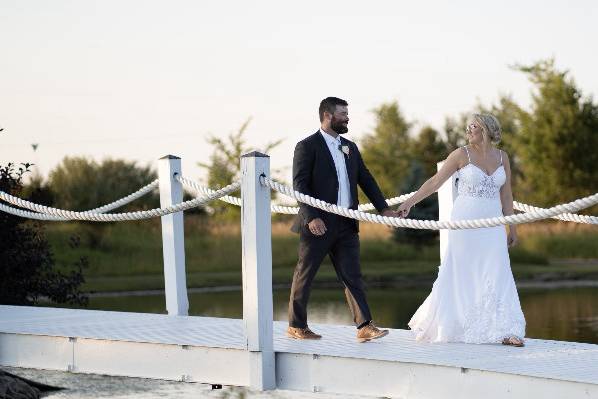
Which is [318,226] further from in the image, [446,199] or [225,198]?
[225,198]

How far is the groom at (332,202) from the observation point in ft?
27.8

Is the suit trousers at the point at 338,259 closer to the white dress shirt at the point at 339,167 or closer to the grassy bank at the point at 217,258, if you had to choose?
the white dress shirt at the point at 339,167

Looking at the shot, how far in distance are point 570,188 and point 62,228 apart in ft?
60.7

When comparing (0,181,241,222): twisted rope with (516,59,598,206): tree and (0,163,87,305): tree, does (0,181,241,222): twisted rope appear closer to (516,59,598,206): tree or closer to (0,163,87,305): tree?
(0,163,87,305): tree

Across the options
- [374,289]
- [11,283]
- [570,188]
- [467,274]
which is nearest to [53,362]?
[467,274]

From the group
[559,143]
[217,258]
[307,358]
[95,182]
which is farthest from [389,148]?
[307,358]

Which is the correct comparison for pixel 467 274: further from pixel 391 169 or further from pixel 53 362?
pixel 391 169

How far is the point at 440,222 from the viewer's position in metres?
7.82

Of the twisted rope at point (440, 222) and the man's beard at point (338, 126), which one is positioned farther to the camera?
the man's beard at point (338, 126)

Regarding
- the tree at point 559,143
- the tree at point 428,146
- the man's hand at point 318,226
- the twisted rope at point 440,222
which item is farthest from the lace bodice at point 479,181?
the tree at point 428,146

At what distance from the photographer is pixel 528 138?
43062 millimetres

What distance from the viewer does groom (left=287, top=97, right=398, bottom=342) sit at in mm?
8461

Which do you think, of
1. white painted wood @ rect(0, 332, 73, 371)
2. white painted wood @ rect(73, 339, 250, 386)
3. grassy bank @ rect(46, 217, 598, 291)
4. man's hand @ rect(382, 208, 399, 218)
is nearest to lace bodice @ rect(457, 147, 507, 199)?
man's hand @ rect(382, 208, 399, 218)

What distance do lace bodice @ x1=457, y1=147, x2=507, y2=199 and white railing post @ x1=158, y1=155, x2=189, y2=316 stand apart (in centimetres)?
285
